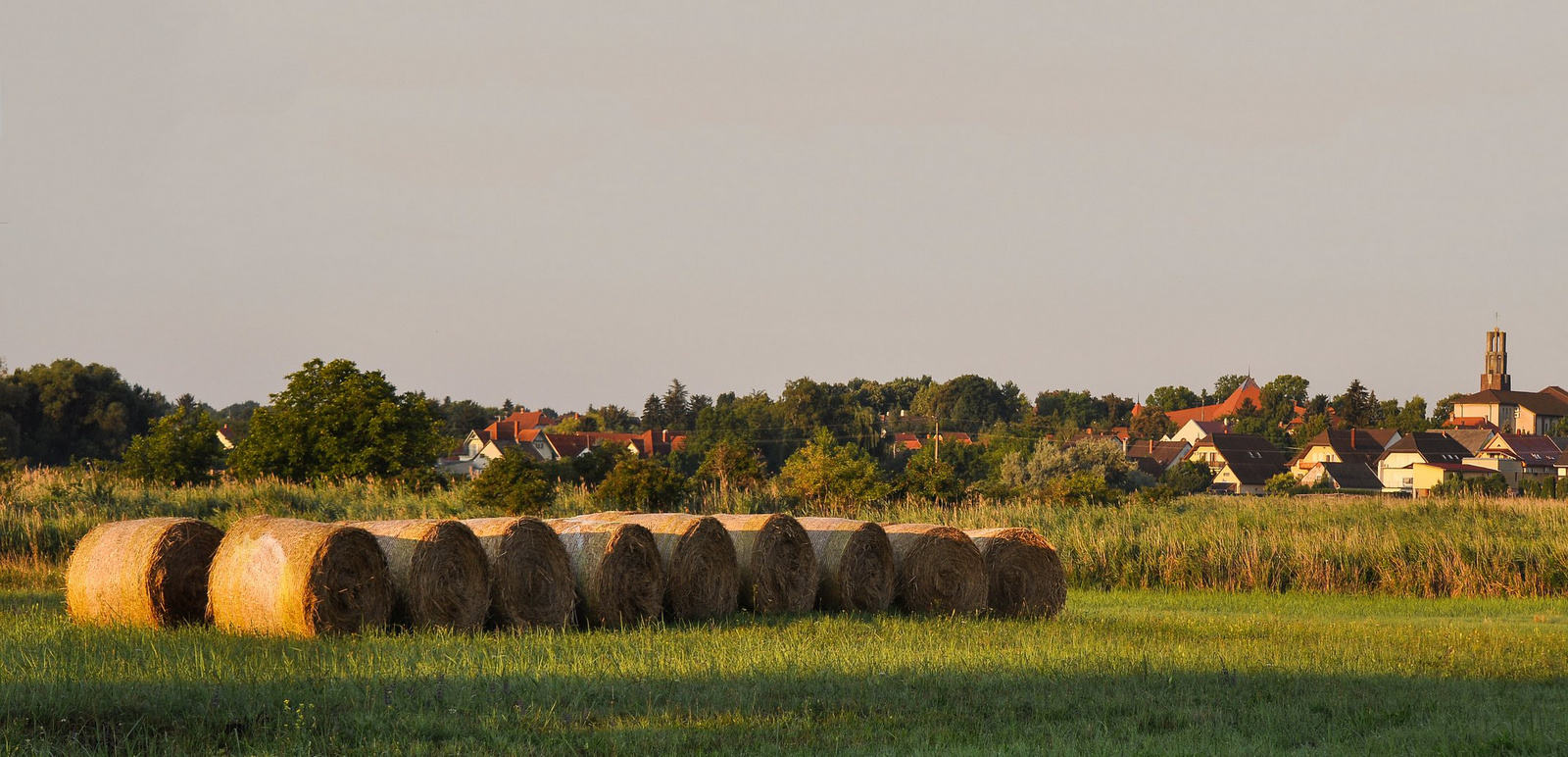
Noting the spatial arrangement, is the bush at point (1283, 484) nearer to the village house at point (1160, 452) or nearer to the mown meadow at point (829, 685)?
the village house at point (1160, 452)

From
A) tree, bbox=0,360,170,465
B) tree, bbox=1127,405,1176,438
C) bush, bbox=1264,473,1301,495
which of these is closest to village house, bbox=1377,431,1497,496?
bush, bbox=1264,473,1301,495

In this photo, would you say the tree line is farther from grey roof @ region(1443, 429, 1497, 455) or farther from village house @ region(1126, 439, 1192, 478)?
grey roof @ region(1443, 429, 1497, 455)

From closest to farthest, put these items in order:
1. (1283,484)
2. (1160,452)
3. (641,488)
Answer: (641,488)
(1283,484)
(1160,452)

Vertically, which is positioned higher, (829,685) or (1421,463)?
(1421,463)

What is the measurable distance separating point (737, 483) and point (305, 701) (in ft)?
73.9

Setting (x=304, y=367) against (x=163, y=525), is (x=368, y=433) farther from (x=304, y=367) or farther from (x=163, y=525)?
(x=163, y=525)

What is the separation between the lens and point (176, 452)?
33562 mm

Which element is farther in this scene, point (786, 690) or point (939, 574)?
point (939, 574)

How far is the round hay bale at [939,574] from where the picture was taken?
15.8m

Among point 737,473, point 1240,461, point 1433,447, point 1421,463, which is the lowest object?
point 737,473

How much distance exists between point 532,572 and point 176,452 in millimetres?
23492

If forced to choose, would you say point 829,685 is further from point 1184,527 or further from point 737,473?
point 737,473

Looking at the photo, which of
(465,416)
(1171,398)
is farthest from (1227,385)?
(465,416)

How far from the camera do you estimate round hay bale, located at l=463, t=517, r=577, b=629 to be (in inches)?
524
